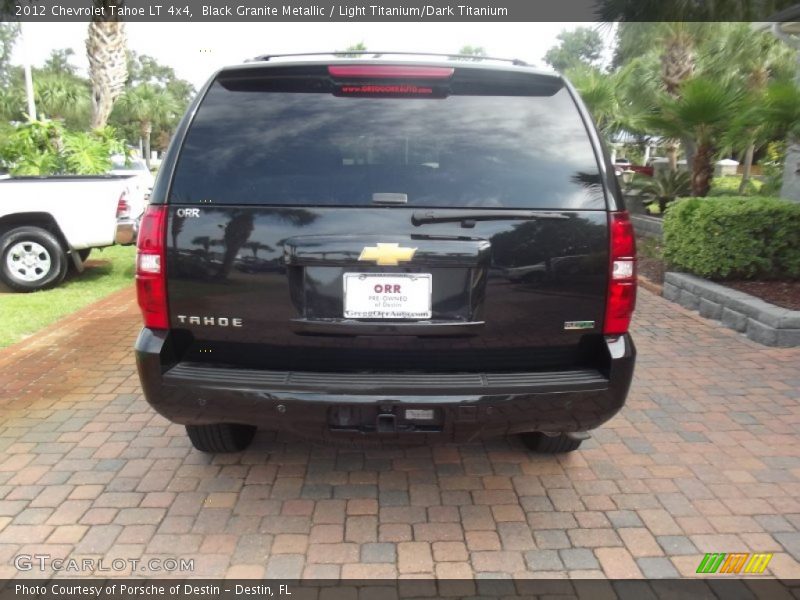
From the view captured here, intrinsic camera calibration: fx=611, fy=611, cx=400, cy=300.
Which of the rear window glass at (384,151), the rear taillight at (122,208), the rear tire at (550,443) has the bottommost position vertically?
the rear tire at (550,443)

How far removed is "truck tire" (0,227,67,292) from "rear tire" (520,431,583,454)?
6133 mm

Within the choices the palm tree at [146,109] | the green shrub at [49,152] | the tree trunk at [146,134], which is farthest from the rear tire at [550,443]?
the tree trunk at [146,134]

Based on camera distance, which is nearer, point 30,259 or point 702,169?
point 30,259

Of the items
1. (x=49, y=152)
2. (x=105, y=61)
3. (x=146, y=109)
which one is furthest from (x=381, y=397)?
(x=146, y=109)

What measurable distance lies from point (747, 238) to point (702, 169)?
9.47ft

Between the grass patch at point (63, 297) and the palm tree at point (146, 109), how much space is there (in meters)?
26.4

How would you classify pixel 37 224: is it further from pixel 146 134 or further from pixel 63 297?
pixel 146 134

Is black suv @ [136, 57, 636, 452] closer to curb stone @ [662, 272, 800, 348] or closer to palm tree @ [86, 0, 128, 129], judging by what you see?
curb stone @ [662, 272, 800, 348]

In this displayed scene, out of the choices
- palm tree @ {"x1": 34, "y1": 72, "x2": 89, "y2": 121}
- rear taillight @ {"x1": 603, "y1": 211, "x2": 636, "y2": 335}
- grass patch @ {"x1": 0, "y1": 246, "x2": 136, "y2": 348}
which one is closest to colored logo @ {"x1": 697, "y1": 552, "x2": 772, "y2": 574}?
rear taillight @ {"x1": 603, "y1": 211, "x2": 636, "y2": 335}

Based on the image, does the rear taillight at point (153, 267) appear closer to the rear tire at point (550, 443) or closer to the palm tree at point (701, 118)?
the rear tire at point (550, 443)

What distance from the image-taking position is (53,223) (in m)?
7.18

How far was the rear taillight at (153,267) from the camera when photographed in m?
2.46

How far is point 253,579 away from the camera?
8.08 ft

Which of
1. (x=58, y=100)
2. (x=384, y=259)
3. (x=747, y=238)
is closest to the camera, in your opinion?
(x=384, y=259)
